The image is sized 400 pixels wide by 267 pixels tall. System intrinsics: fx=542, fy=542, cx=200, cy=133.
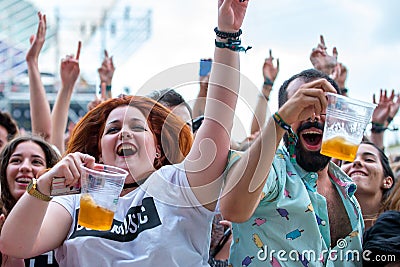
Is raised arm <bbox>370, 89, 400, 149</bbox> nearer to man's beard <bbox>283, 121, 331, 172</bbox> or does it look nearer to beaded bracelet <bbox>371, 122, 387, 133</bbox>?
beaded bracelet <bbox>371, 122, 387, 133</bbox>

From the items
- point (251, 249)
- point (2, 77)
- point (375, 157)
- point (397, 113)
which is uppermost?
point (2, 77)

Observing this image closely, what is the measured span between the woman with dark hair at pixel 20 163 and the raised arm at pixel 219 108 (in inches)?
46.0

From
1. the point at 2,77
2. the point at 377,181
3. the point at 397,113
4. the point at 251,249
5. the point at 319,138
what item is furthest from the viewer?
the point at 2,77

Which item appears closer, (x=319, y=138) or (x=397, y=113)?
(x=319, y=138)

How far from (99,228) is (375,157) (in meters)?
2.02

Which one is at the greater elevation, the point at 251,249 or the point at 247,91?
the point at 247,91

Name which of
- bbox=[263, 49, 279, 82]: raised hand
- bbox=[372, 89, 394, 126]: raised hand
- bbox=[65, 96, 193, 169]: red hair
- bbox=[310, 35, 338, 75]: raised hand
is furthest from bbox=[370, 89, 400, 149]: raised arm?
bbox=[65, 96, 193, 169]: red hair

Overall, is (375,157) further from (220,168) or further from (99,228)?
(99,228)

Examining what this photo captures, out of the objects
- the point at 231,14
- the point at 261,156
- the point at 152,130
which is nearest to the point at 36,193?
the point at 152,130

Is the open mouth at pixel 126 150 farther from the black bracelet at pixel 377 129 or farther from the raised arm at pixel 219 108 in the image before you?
the black bracelet at pixel 377 129

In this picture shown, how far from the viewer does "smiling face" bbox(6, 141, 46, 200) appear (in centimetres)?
248

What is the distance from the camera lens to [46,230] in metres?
1.65

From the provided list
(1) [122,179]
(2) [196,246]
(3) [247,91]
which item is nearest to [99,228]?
(1) [122,179]

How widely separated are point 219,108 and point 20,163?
1.36m
